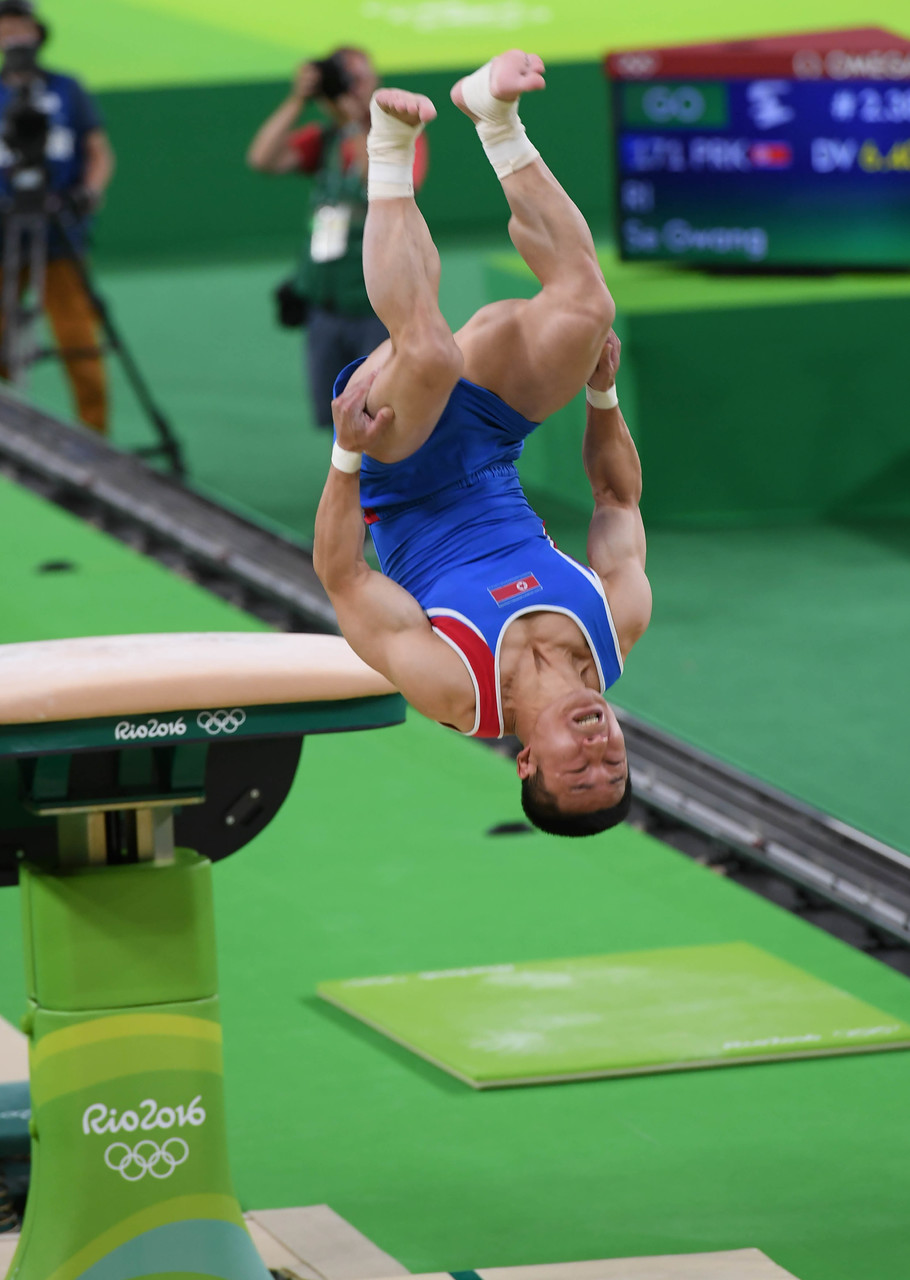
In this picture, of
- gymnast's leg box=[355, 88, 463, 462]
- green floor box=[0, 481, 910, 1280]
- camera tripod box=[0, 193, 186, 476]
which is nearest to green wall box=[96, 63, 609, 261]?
camera tripod box=[0, 193, 186, 476]

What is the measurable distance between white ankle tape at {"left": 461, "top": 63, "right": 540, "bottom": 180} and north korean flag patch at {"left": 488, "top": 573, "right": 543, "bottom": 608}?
677 millimetres

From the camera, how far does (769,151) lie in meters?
9.75

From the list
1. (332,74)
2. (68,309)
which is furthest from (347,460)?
(68,309)

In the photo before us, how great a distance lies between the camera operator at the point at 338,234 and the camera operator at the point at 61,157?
1517 millimetres

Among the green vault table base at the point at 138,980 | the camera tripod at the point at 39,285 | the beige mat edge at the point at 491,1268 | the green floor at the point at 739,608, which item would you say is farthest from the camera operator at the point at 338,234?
the green vault table base at the point at 138,980

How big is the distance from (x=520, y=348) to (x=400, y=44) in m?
15.4

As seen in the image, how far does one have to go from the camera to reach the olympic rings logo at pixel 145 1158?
11.8ft

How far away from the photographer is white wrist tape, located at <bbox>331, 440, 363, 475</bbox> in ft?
11.2

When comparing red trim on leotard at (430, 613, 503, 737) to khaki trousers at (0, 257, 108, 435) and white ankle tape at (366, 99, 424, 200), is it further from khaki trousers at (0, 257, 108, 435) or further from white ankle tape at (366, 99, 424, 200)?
khaki trousers at (0, 257, 108, 435)

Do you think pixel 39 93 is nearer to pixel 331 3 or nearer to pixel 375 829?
pixel 375 829

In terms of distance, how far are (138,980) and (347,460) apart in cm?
96

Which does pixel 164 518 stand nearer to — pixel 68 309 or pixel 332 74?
pixel 68 309

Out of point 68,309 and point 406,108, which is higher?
point 406,108

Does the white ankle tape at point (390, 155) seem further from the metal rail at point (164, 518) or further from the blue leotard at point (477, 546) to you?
the metal rail at point (164, 518)
